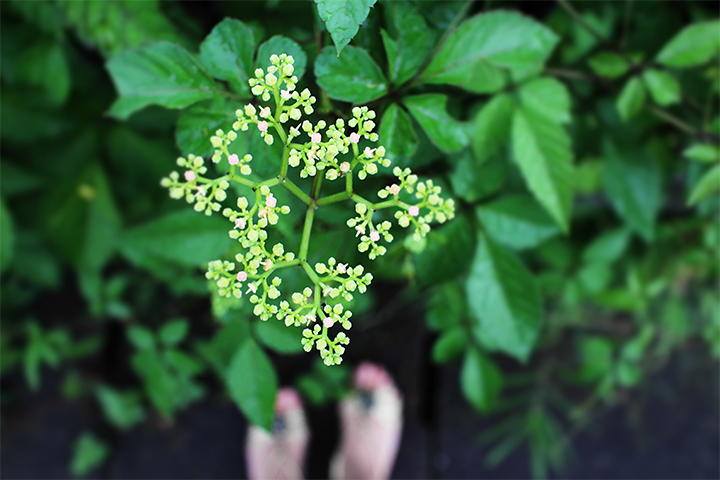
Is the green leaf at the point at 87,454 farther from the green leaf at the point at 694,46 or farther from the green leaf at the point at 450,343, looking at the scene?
the green leaf at the point at 694,46

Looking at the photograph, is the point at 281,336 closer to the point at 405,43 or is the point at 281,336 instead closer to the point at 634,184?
the point at 405,43

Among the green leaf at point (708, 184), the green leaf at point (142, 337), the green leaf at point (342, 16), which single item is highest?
the green leaf at point (342, 16)

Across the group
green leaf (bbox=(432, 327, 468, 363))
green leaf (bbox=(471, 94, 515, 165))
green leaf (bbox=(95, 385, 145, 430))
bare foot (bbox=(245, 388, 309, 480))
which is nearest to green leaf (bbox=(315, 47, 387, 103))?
green leaf (bbox=(471, 94, 515, 165))

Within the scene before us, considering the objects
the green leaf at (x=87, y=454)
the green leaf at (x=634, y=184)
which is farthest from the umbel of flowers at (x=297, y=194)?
the green leaf at (x=87, y=454)

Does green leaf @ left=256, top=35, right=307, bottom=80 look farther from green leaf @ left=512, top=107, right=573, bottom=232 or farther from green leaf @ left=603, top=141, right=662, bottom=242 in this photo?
green leaf @ left=603, top=141, right=662, bottom=242

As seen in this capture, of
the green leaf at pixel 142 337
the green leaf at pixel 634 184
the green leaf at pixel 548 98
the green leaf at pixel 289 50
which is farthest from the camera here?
the green leaf at pixel 142 337

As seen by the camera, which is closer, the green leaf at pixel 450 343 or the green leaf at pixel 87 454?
the green leaf at pixel 450 343
